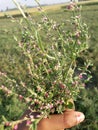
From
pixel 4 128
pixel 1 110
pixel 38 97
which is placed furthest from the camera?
pixel 1 110

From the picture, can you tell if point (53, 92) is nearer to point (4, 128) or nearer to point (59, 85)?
point (59, 85)

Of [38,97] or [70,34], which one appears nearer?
[38,97]

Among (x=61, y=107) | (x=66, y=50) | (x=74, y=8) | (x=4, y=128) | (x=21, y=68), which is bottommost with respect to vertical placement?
(x=4, y=128)

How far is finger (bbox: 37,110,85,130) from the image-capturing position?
1.95 metres

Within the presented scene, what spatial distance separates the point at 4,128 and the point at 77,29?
73 centimetres

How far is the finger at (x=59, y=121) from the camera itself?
1.95 m

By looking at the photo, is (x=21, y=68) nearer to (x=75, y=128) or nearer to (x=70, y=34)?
(x=75, y=128)

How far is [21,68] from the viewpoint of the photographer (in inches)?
416

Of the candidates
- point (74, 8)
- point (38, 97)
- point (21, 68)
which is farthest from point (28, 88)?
point (21, 68)

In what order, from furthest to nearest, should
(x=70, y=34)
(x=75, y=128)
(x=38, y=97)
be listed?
(x=75, y=128)
(x=70, y=34)
(x=38, y=97)

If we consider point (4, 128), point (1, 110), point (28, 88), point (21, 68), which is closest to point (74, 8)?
point (28, 88)

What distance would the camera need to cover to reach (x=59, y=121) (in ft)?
6.43

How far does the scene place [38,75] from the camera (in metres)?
2.06

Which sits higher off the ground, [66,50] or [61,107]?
[66,50]
